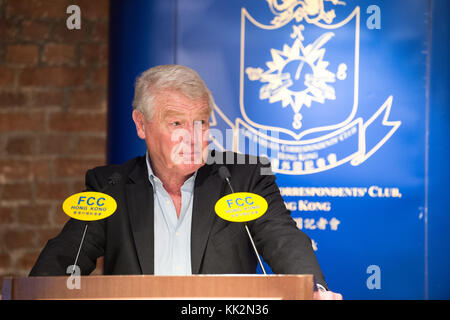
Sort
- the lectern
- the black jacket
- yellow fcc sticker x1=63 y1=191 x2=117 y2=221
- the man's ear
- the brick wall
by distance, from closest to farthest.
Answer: the lectern → yellow fcc sticker x1=63 y1=191 x2=117 y2=221 → the black jacket → the man's ear → the brick wall

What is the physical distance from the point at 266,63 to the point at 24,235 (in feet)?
4.46

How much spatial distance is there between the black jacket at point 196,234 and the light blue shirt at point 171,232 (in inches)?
1.0

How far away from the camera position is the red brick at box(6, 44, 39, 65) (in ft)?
7.45

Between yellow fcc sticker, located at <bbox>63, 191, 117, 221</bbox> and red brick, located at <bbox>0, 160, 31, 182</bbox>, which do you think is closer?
yellow fcc sticker, located at <bbox>63, 191, 117, 221</bbox>

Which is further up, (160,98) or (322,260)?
(160,98)

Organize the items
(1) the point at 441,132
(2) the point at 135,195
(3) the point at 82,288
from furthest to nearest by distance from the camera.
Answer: (1) the point at 441,132, (2) the point at 135,195, (3) the point at 82,288

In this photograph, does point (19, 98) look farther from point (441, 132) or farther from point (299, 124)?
point (441, 132)

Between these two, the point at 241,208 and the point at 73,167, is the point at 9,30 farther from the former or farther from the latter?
the point at 241,208

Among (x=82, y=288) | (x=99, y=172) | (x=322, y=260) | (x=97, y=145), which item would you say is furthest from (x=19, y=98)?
(x=82, y=288)

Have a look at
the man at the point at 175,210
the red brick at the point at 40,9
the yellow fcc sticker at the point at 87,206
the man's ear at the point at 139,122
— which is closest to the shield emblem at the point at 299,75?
the man at the point at 175,210

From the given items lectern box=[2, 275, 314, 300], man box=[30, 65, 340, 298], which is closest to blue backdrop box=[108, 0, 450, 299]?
man box=[30, 65, 340, 298]

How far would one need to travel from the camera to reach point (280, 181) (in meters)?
1.79

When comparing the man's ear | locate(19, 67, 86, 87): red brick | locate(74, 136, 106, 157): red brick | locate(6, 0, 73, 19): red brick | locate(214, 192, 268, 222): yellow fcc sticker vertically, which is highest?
locate(6, 0, 73, 19): red brick

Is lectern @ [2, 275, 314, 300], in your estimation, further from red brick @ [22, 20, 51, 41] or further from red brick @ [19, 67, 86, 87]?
red brick @ [22, 20, 51, 41]
